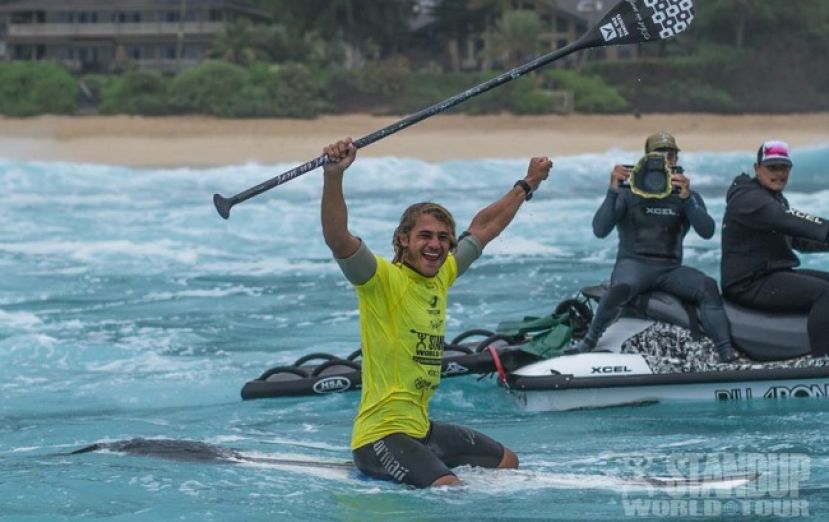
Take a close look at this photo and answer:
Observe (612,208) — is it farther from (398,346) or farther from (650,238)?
(398,346)

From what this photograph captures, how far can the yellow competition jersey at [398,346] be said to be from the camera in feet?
22.1

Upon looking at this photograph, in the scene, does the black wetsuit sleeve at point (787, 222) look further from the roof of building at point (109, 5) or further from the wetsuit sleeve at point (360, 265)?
the roof of building at point (109, 5)

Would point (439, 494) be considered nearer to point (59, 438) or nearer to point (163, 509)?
point (163, 509)

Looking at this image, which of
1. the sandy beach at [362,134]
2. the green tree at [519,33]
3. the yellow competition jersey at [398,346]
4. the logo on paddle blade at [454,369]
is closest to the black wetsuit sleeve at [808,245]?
the logo on paddle blade at [454,369]

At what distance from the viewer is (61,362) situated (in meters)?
12.1

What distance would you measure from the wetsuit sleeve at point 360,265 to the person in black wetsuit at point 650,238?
3275mm

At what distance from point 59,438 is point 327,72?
4947cm

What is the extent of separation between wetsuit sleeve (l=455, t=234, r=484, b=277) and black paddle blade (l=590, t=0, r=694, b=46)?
1609 millimetres

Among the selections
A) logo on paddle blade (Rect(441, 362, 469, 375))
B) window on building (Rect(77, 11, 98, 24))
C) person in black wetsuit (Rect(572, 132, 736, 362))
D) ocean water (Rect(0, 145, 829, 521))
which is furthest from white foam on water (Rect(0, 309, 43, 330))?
window on building (Rect(77, 11, 98, 24))

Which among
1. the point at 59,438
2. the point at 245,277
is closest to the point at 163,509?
the point at 59,438

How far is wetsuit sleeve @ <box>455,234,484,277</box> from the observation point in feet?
23.3

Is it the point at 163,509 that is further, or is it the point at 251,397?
the point at 251,397

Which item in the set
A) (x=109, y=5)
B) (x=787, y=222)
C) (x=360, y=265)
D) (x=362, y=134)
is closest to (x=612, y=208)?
(x=787, y=222)

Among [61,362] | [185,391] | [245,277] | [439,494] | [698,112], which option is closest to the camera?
[439,494]
